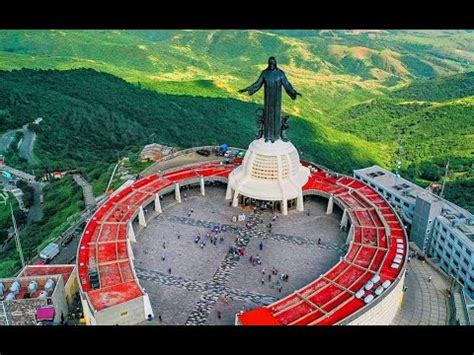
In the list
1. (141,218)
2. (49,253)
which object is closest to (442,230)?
(141,218)

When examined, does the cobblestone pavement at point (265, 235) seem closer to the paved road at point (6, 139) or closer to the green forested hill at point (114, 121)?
the green forested hill at point (114, 121)

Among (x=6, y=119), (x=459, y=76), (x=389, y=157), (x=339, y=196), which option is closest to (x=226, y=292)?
(x=339, y=196)

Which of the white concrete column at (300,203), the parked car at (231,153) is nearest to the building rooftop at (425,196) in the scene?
the white concrete column at (300,203)

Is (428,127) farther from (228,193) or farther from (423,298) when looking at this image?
(423,298)

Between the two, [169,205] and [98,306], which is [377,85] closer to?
[169,205]

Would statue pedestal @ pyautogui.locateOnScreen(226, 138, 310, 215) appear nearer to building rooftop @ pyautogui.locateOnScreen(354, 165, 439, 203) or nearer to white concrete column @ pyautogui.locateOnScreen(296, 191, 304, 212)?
white concrete column @ pyautogui.locateOnScreen(296, 191, 304, 212)

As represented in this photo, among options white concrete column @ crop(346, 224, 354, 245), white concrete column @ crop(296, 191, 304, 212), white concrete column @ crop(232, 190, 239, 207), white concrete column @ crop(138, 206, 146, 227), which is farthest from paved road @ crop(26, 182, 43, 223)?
white concrete column @ crop(346, 224, 354, 245)
